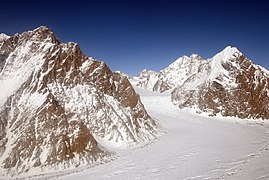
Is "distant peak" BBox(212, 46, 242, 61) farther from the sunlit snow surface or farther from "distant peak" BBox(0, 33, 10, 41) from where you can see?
"distant peak" BBox(0, 33, 10, 41)

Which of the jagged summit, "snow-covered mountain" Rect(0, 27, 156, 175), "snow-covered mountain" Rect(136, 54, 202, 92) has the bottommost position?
"snow-covered mountain" Rect(0, 27, 156, 175)

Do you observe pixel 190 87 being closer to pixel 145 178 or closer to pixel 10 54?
pixel 10 54

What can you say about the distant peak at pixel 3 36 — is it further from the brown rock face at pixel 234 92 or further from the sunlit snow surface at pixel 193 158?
the brown rock face at pixel 234 92

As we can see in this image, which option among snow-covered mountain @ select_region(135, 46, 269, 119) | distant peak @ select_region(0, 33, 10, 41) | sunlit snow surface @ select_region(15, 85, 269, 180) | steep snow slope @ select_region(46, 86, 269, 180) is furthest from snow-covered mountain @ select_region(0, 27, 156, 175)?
snow-covered mountain @ select_region(135, 46, 269, 119)

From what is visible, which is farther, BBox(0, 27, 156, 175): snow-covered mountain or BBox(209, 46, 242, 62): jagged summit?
BBox(209, 46, 242, 62): jagged summit

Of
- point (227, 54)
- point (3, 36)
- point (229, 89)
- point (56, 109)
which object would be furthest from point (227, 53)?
point (56, 109)

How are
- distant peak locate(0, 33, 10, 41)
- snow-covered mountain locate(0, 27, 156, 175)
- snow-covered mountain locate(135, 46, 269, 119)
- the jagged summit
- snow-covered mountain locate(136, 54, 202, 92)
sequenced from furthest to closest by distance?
snow-covered mountain locate(136, 54, 202, 92), the jagged summit, snow-covered mountain locate(135, 46, 269, 119), distant peak locate(0, 33, 10, 41), snow-covered mountain locate(0, 27, 156, 175)

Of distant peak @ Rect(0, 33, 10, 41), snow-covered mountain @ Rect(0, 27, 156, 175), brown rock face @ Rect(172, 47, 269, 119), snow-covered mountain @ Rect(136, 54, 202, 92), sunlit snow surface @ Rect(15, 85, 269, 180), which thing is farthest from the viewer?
snow-covered mountain @ Rect(136, 54, 202, 92)
